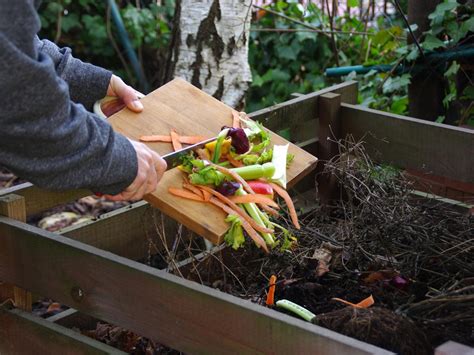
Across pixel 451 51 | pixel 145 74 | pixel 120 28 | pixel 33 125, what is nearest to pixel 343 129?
pixel 451 51

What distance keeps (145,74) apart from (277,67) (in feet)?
4.73

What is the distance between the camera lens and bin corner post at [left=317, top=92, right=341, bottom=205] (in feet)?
13.0

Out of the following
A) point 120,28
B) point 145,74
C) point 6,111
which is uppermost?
point 6,111

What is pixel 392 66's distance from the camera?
15.4 feet

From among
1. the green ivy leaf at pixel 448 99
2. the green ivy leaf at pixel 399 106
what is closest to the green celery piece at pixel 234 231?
the green ivy leaf at pixel 448 99

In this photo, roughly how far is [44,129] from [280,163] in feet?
3.34

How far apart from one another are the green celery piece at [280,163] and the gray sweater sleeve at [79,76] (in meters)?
0.66

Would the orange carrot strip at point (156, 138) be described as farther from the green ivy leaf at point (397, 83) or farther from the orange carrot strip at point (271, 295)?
the green ivy leaf at point (397, 83)

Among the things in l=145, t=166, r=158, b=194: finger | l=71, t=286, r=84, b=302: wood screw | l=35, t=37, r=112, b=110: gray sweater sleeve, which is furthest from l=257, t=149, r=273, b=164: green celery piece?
l=71, t=286, r=84, b=302: wood screw

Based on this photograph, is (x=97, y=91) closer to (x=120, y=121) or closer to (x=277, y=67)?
(x=120, y=121)

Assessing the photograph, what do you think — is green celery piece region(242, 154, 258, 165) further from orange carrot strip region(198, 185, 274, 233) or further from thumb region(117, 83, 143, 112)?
thumb region(117, 83, 143, 112)

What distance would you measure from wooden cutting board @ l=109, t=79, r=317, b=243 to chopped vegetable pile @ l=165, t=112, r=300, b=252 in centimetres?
3

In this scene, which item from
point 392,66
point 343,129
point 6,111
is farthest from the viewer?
point 392,66

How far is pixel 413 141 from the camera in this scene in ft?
12.3
